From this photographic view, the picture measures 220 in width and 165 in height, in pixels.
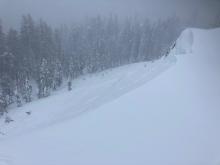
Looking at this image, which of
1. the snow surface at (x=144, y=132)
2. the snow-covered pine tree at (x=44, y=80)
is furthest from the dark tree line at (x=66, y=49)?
the snow surface at (x=144, y=132)

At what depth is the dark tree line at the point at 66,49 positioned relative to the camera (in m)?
13.8

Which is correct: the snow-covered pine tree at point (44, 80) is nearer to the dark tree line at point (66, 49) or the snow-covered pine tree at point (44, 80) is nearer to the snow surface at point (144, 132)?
the dark tree line at point (66, 49)

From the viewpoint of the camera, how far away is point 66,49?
17.4m

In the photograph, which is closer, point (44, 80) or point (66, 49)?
point (44, 80)

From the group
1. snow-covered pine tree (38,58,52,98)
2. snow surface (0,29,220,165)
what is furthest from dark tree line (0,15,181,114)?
snow surface (0,29,220,165)

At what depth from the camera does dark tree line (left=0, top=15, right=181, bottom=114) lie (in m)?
13.8

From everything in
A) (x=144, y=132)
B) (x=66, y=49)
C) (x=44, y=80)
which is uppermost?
(x=144, y=132)

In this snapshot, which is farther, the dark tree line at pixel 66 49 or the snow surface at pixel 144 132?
the dark tree line at pixel 66 49

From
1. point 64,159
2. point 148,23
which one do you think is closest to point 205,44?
point 64,159

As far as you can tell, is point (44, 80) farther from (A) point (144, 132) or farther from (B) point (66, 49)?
(A) point (144, 132)

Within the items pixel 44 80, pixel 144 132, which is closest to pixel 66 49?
pixel 44 80

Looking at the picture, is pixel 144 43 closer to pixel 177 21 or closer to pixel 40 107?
pixel 177 21

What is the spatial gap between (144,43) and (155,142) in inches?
657

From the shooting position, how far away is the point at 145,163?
437 centimetres
